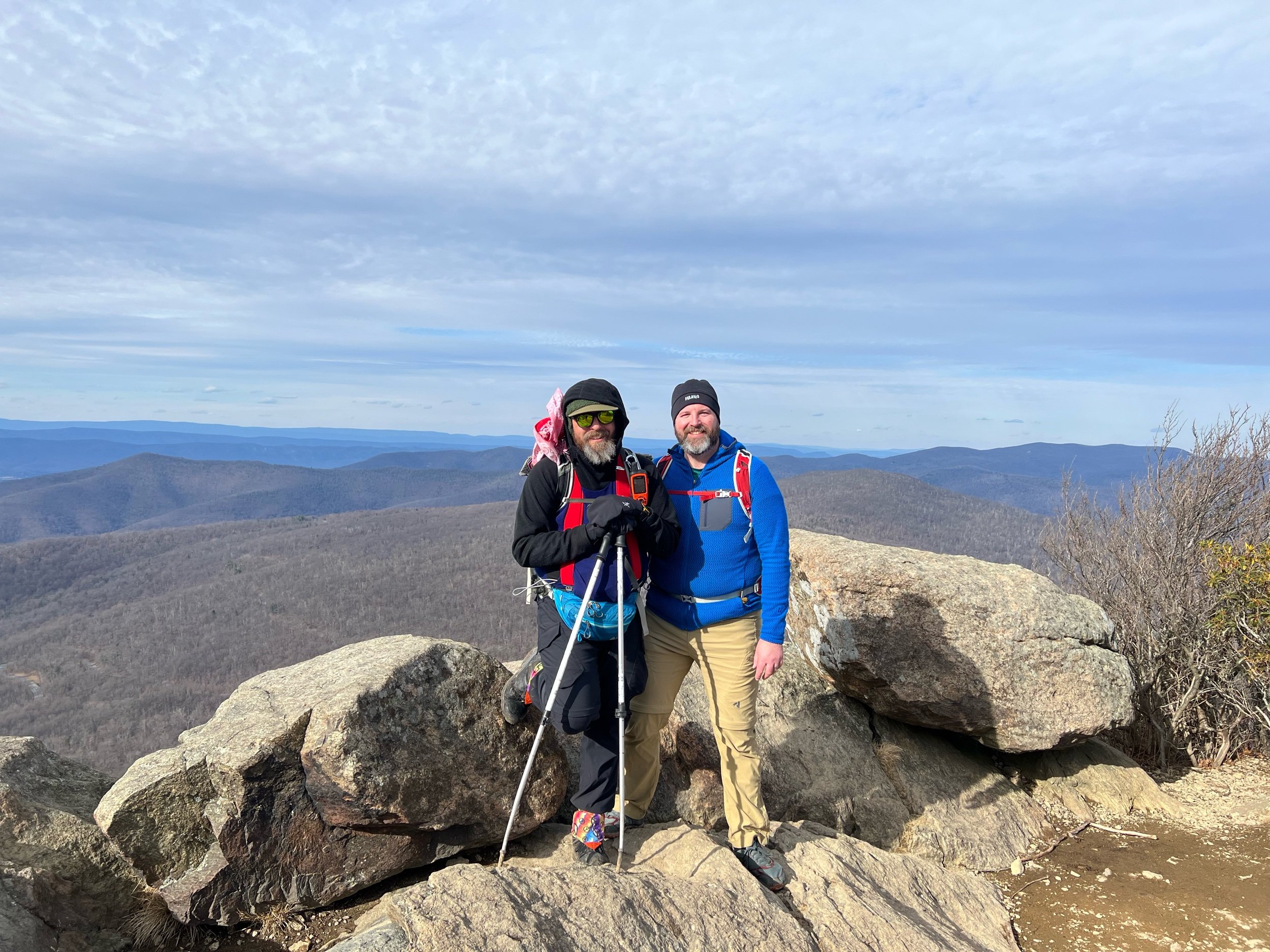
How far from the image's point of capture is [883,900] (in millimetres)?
5926

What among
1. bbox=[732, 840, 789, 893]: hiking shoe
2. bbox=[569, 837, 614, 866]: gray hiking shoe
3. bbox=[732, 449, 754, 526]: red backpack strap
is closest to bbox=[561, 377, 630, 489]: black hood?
bbox=[732, 449, 754, 526]: red backpack strap

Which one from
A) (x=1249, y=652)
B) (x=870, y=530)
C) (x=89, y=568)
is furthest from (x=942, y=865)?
(x=89, y=568)

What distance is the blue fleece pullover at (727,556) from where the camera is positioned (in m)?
5.69

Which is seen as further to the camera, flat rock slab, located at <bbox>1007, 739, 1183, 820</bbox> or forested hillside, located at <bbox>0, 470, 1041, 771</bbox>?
forested hillside, located at <bbox>0, 470, 1041, 771</bbox>

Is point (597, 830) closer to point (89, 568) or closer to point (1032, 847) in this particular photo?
point (1032, 847)

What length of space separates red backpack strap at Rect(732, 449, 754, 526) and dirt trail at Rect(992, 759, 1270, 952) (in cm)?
→ 482

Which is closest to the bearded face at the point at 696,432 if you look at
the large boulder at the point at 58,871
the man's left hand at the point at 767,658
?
the man's left hand at the point at 767,658

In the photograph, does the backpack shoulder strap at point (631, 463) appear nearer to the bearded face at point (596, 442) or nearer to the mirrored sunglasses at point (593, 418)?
the bearded face at point (596, 442)

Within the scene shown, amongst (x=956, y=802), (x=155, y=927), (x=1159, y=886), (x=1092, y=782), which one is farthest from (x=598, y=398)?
(x=1092, y=782)

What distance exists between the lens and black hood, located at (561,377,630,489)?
5.29 metres

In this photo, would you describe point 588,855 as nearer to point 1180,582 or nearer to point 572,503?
point 572,503

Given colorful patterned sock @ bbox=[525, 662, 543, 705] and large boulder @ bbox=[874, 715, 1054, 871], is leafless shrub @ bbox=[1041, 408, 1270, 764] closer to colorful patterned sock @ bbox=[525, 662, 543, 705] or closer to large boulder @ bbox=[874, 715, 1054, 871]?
large boulder @ bbox=[874, 715, 1054, 871]

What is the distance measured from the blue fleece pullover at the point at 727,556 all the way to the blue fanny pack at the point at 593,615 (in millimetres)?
585

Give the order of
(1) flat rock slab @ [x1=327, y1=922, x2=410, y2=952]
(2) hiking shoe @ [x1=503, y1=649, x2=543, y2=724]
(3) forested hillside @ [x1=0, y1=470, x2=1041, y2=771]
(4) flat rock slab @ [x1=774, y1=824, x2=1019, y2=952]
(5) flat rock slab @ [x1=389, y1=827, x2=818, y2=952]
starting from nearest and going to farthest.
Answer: (1) flat rock slab @ [x1=327, y1=922, x2=410, y2=952], (5) flat rock slab @ [x1=389, y1=827, x2=818, y2=952], (4) flat rock slab @ [x1=774, y1=824, x2=1019, y2=952], (2) hiking shoe @ [x1=503, y1=649, x2=543, y2=724], (3) forested hillside @ [x1=0, y1=470, x2=1041, y2=771]
